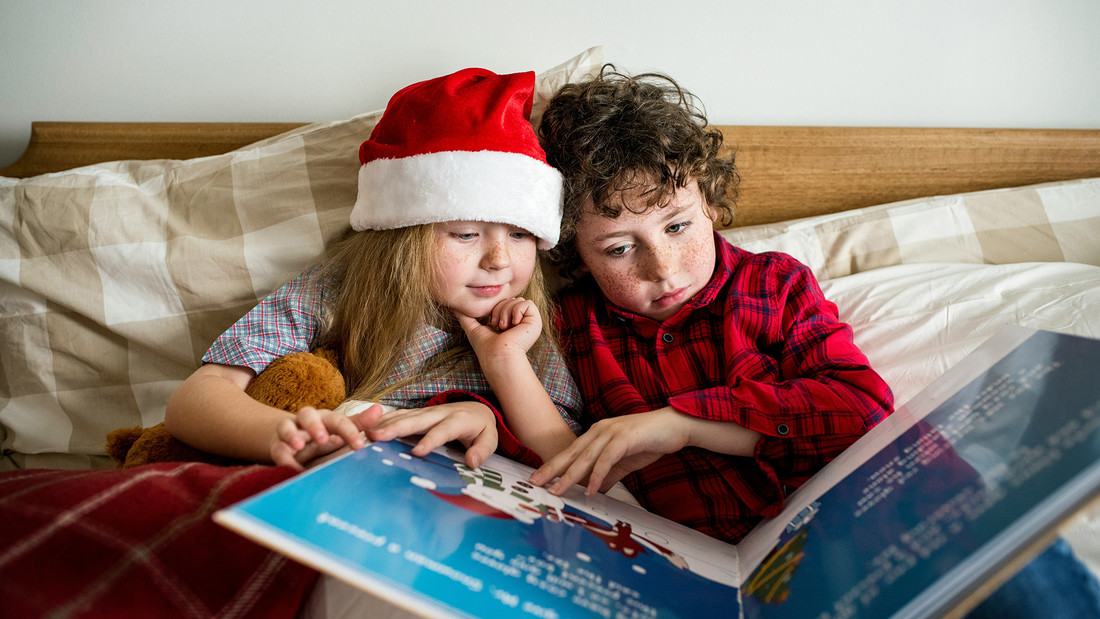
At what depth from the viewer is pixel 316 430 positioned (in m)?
0.52

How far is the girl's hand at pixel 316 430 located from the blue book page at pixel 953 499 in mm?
364

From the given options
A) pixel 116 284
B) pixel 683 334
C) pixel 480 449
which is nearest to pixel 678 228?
pixel 683 334

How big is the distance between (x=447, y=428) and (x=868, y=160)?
1.09 metres

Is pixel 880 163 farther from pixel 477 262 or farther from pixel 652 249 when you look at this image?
pixel 477 262

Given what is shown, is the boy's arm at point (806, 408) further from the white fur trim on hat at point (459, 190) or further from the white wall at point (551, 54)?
the white wall at point (551, 54)

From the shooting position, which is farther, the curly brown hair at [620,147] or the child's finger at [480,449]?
the curly brown hair at [620,147]

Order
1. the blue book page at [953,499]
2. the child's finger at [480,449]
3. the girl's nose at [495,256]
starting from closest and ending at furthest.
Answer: the blue book page at [953,499] → the child's finger at [480,449] → the girl's nose at [495,256]

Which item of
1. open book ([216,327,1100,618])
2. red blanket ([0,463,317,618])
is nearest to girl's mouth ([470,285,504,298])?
open book ([216,327,1100,618])

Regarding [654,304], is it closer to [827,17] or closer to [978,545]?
[978,545]

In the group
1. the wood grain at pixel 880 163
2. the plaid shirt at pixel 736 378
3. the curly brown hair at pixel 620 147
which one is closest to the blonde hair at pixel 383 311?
the plaid shirt at pixel 736 378

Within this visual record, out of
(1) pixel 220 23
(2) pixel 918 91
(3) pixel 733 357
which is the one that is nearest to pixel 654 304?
(3) pixel 733 357

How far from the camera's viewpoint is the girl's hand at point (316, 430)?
1.71ft

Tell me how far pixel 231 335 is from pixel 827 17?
4.19 feet

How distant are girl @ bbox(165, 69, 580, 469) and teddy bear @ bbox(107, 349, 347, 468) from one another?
0.03 metres
